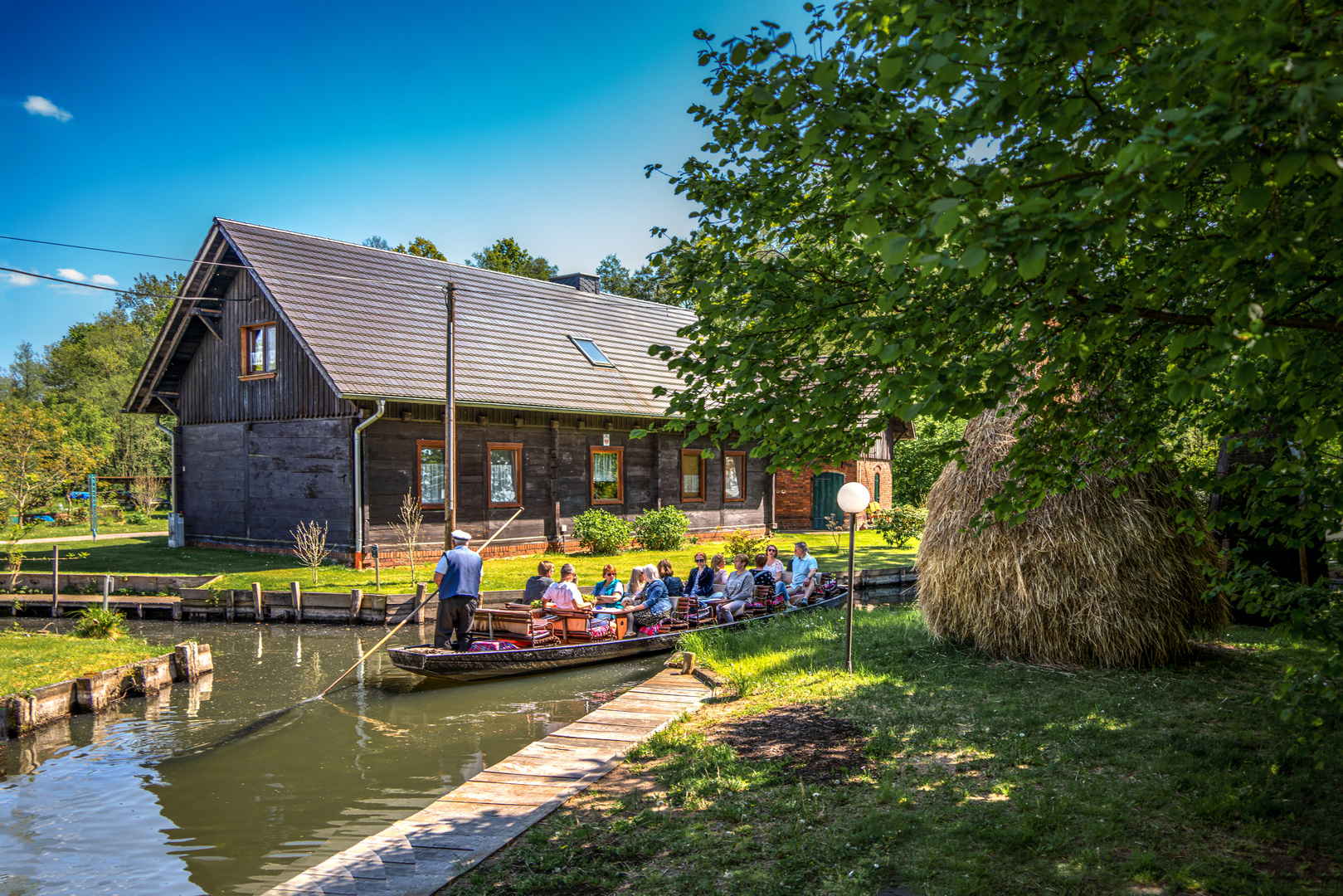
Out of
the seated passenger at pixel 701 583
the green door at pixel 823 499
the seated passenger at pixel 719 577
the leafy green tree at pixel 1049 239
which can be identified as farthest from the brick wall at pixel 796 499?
the leafy green tree at pixel 1049 239

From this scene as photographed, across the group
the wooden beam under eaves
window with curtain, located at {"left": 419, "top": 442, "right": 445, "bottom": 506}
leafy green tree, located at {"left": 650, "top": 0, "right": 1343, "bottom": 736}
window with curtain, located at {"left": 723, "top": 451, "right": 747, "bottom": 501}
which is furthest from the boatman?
window with curtain, located at {"left": 723, "top": 451, "right": 747, "bottom": 501}

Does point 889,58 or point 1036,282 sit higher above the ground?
point 889,58

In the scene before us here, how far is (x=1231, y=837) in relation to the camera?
15.1 ft

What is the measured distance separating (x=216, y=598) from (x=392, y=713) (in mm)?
7600

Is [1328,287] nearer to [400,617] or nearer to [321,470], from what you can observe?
[400,617]

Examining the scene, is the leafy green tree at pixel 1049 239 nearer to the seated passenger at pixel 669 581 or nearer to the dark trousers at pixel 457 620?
the dark trousers at pixel 457 620

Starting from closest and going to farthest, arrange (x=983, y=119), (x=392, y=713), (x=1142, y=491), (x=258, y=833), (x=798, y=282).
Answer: (x=983, y=119) < (x=798, y=282) < (x=258, y=833) < (x=1142, y=491) < (x=392, y=713)

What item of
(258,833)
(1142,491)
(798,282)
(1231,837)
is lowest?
(258,833)

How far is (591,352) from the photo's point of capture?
24.5 meters

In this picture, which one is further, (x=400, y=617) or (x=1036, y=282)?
(x=400, y=617)

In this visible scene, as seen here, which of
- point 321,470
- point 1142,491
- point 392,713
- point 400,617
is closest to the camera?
point 1142,491

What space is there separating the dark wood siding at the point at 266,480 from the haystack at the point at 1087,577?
13.6 metres

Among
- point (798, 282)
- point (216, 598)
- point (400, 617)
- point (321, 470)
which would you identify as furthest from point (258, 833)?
point (321, 470)

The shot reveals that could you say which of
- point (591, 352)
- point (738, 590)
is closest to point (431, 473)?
point (591, 352)
